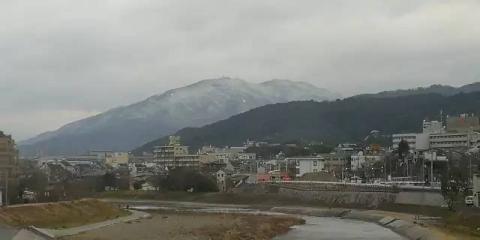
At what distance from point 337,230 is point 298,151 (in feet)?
406

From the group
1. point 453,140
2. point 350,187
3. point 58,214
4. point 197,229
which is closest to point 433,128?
point 453,140

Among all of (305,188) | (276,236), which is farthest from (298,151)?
(276,236)

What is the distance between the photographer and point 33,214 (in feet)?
173

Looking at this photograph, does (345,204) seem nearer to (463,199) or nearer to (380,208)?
(380,208)

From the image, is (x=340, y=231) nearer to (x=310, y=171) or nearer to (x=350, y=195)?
(x=350, y=195)

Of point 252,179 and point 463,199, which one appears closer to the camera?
point 463,199

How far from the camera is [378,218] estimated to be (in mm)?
62875

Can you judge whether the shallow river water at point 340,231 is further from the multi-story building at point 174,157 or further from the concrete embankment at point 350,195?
the multi-story building at point 174,157

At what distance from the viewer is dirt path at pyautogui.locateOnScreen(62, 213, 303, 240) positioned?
46.6 metres

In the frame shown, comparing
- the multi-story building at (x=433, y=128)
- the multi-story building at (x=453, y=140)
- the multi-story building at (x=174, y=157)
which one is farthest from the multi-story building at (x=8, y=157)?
the multi-story building at (x=433, y=128)

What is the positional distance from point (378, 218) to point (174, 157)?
3771 inches

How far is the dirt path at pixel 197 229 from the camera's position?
46.6m

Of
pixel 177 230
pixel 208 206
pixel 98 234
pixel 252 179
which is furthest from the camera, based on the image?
pixel 252 179

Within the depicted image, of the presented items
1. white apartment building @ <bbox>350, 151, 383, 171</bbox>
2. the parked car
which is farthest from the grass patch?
white apartment building @ <bbox>350, 151, 383, 171</bbox>
